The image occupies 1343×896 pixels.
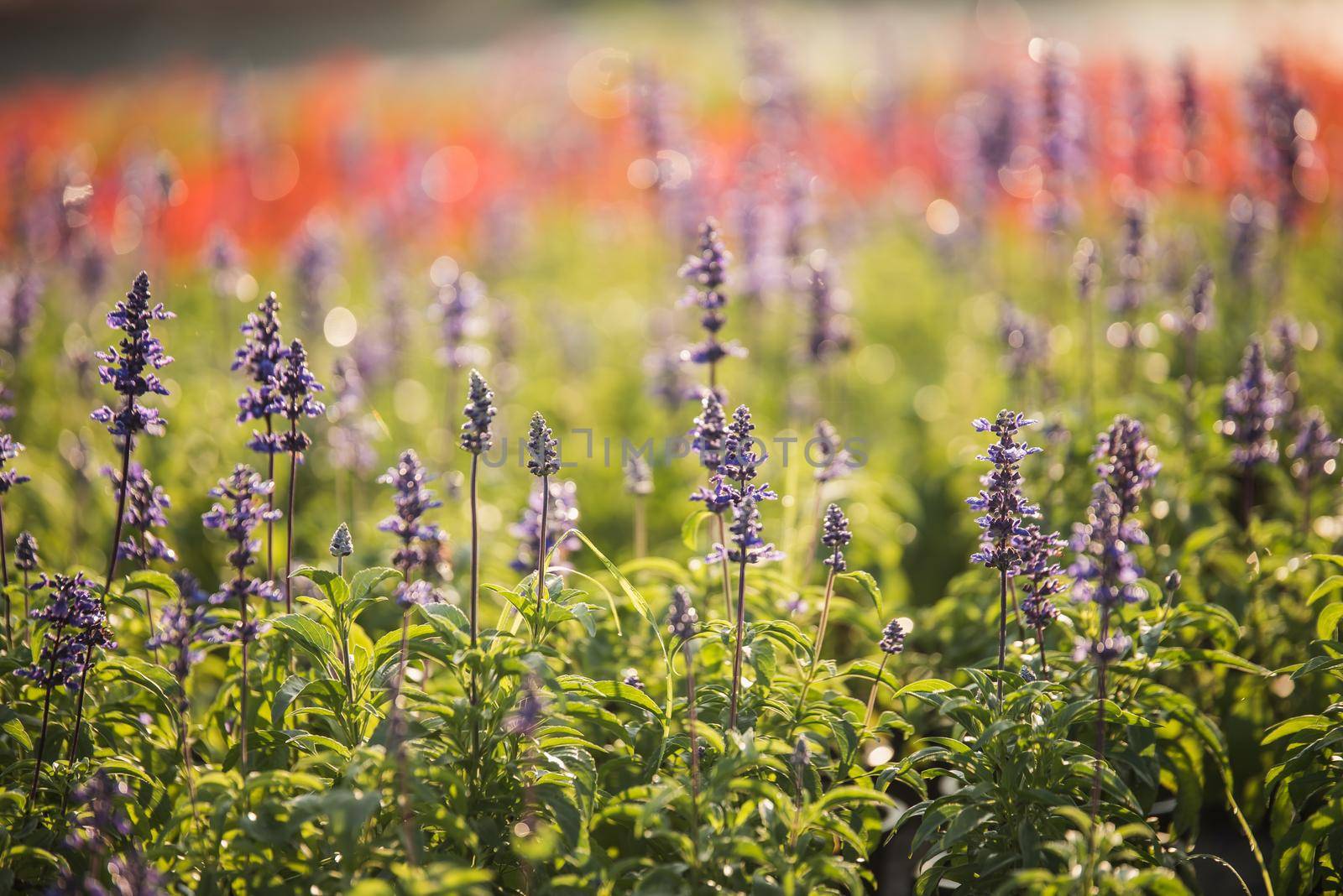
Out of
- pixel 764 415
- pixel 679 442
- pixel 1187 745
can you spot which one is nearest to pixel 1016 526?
pixel 1187 745

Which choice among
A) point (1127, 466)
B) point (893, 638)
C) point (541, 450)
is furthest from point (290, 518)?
point (1127, 466)

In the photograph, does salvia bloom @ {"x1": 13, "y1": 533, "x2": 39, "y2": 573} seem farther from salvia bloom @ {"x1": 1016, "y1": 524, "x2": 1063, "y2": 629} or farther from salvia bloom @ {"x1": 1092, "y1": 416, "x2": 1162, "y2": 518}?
salvia bloom @ {"x1": 1092, "y1": 416, "x2": 1162, "y2": 518}

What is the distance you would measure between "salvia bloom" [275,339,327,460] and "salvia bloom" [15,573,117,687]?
0.80m

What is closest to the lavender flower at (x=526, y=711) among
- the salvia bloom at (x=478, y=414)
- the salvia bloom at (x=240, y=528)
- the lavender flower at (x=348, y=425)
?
the salvia bloom at (x=478, y=414)

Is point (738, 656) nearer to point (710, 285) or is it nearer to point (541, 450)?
point (541, 450)

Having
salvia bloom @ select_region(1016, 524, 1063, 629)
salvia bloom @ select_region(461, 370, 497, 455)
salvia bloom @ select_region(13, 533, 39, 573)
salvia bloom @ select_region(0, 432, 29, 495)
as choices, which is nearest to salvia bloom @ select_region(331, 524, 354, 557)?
salvia bloom @ select_region(461, 370, 497, 455)

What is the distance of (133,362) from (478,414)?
1.23m

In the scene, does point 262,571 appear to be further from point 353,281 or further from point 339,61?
point 339,61

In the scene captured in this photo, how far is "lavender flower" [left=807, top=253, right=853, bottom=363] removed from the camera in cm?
598

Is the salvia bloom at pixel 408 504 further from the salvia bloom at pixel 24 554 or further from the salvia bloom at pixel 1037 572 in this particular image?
the salvia bloom at pixel 1037 572

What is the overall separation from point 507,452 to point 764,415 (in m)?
1.96

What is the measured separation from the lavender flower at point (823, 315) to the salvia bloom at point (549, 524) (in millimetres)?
2188

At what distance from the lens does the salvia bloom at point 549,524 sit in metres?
4.05

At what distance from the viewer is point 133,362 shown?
349 cm
